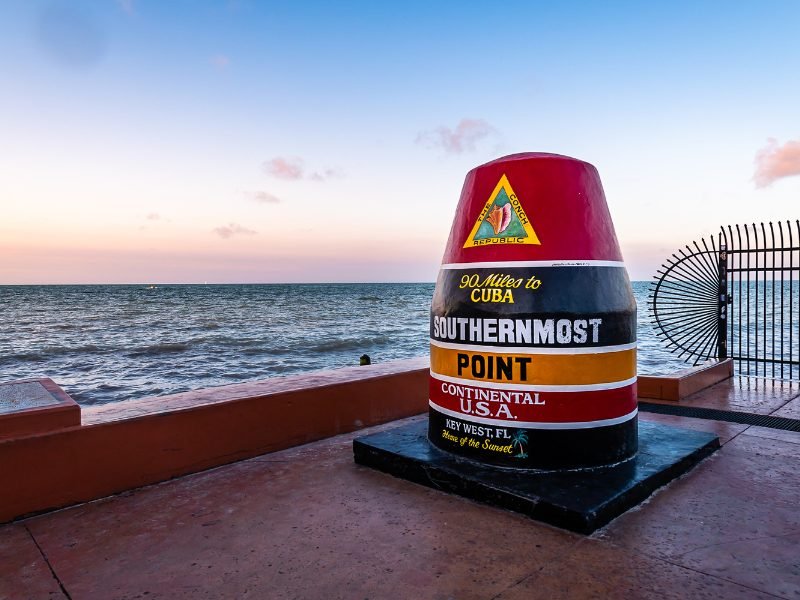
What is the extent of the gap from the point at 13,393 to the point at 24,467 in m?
0.90

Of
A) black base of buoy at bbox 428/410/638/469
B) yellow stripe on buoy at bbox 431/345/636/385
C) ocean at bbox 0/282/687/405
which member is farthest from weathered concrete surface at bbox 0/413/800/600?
ocean at bbox 0/282/687/405

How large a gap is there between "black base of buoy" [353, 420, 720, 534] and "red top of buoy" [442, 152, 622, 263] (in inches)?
64.7

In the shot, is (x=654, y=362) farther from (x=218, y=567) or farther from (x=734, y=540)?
(x=218, y=567)

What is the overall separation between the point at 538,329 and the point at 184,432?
3036 millimetres

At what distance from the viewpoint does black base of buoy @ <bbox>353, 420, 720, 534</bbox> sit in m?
3.51

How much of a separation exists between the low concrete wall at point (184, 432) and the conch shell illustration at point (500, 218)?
2395mm

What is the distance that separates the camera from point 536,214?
4230 millimetres

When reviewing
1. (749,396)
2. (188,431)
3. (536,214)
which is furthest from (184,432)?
(749,396)

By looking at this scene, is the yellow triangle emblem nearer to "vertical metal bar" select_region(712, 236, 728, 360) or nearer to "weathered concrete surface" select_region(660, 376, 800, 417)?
"weathered concrete surface" select_region(660, 376, 800, 417)

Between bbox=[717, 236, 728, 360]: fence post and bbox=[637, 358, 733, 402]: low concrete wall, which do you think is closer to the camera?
bbox=[637, 358, 733, 402]: low concrete wall

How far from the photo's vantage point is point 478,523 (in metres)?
3.55

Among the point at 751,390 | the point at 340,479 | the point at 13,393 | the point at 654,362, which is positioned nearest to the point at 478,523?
the point at 340,479

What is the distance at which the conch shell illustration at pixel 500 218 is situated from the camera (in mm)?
4305

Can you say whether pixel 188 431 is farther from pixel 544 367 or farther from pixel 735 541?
pixel 735 541
